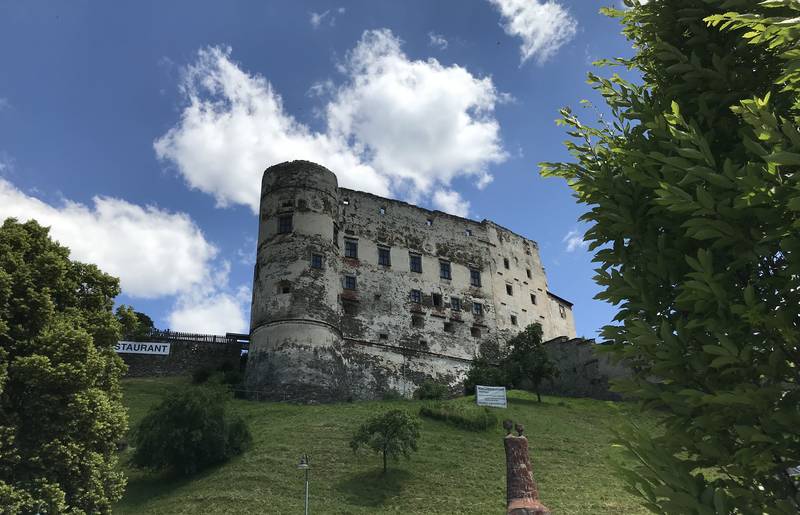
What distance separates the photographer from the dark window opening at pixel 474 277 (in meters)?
47.6

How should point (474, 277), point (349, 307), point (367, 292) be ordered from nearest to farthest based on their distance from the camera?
point (349, 307) < point (367, 292) < point (474, 277)

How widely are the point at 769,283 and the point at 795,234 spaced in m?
0.45

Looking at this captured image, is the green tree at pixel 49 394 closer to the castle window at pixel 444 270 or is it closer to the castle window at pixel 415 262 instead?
the castle window at pixel 415 262

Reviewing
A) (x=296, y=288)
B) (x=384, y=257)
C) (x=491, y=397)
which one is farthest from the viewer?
(x=384, y=257)

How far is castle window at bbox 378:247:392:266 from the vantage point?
43.9m

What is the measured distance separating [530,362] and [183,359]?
24.5 m

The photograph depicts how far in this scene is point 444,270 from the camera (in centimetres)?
4669

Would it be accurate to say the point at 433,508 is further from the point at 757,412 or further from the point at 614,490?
the point at 757,412

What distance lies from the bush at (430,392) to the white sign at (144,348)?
18.1m

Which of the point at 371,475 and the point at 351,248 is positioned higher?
the point at 351,248

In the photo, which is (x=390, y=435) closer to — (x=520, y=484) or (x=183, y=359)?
(x=520, y=484)

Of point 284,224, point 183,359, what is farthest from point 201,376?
point 284,224

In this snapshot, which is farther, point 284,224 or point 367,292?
point 367,292

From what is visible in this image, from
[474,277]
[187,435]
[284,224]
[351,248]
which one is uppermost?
[284,224]
